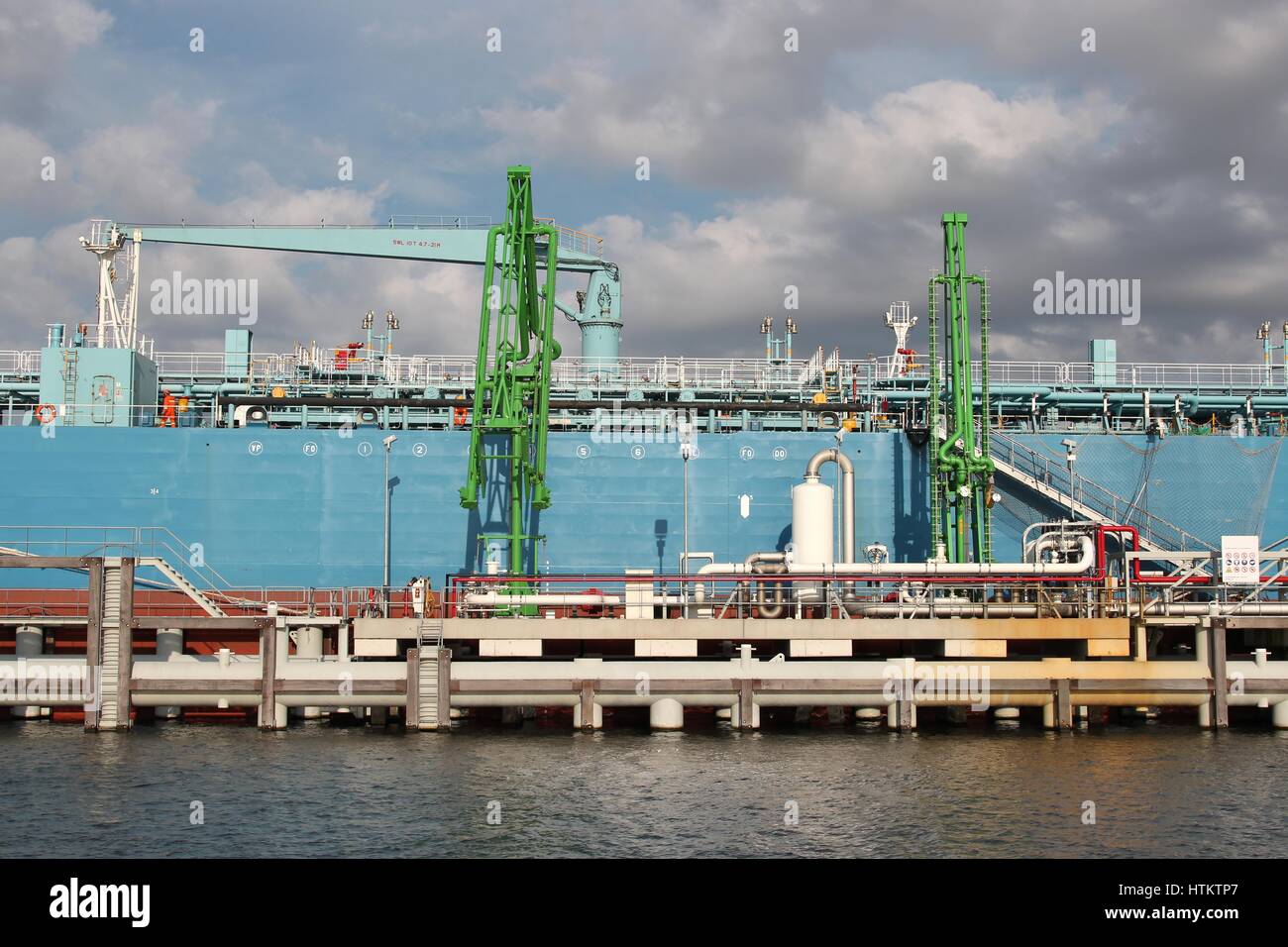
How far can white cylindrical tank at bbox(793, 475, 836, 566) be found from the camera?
3662 centimetres

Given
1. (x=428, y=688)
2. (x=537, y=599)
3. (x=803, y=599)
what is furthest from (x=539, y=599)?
(x=803, y=599)

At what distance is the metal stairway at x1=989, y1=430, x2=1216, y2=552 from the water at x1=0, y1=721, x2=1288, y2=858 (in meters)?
13.0

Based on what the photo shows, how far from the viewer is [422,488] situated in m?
41.4

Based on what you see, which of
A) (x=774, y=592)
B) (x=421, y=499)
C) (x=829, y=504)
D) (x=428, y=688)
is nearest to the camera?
(x=428, y=688)

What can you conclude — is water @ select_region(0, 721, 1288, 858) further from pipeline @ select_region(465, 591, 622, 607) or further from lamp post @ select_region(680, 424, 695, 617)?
lamp post @ select_region(680, 424, 695, 617)

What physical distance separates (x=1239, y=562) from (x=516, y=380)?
76.8 ft

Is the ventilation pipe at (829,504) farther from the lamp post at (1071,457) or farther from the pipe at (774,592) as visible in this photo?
the lamp post at (1071,457)

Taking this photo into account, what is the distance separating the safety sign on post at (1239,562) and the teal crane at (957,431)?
758cm

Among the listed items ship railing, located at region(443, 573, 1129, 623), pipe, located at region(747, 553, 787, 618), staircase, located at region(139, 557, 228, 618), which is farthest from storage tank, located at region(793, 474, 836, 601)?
staircase, located at region(139, 557, 228, 618)

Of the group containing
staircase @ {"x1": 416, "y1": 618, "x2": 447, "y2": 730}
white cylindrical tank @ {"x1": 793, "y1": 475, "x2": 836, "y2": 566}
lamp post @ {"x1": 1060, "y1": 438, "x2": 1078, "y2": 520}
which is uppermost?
lamp post @ {"x1": 1060, "y1": 438, "x2": 1078, "y2": 520}

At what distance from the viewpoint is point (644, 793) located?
22328 mm

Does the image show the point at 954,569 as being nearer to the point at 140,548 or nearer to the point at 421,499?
the point at 421,499

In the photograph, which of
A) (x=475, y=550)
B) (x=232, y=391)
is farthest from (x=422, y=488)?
(x=232, y=391)

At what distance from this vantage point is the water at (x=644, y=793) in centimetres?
1898
